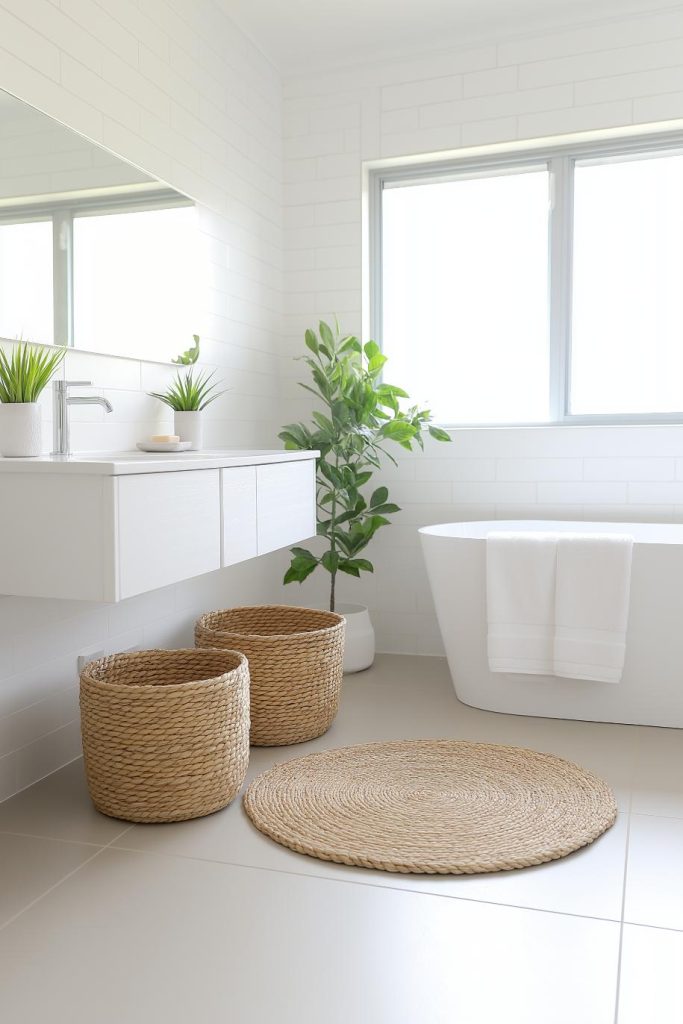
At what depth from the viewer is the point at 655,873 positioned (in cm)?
210

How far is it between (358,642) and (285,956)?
2178 mm

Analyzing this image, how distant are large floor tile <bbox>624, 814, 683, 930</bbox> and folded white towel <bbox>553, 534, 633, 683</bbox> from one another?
0.76m

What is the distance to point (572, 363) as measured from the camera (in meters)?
4.14

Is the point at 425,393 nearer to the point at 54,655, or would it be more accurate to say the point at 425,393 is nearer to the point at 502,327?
the point at 502,327

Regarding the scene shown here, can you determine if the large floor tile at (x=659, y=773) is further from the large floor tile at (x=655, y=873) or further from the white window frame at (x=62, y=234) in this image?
the white window frame at (x=62, y=234)

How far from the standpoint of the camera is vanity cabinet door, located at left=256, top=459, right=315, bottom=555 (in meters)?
2.85

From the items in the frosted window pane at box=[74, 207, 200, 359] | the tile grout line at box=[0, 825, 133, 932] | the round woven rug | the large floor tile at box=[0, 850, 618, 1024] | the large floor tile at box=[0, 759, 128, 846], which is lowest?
the large floor tile at box=[0, 850, 618, 1024]

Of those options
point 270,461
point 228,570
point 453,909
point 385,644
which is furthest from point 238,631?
point 453,909

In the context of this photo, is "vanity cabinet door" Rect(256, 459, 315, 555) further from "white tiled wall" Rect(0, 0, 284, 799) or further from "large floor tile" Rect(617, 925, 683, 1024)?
"large floor tile" Rect(617, 925, 683, 1024)

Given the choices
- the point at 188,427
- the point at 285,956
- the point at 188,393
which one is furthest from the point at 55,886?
the point at 188,393

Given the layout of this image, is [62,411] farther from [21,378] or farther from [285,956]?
[285,956]

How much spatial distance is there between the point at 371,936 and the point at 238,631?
165 cm

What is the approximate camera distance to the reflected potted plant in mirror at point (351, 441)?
3.83 m

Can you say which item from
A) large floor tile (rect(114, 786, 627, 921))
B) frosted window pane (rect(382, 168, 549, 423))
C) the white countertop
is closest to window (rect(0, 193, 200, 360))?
the white countertop
